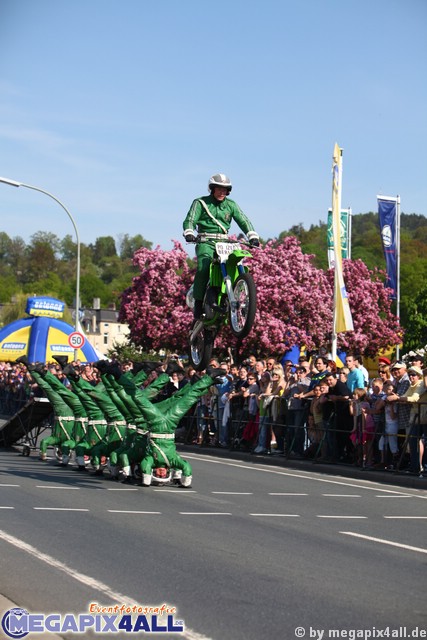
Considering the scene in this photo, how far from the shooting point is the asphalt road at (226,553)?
810cm

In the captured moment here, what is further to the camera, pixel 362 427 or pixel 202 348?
pixel 362 427

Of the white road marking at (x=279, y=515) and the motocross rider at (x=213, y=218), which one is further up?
the motocross rider at (x=213, y=218)

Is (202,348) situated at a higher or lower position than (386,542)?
higher

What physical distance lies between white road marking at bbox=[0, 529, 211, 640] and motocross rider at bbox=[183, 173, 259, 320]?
14.7 ft

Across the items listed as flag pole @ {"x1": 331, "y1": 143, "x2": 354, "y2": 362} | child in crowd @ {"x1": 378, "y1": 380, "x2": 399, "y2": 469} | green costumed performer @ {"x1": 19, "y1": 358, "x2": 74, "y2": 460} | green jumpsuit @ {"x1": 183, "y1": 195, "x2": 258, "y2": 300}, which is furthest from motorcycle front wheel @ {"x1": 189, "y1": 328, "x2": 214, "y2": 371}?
flag pole @ {"x1": 331, "y1": 143, "x2": 354, "y2": 362}

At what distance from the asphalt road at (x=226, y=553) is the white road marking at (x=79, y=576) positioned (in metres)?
0.01

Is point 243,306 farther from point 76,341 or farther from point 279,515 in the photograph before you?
point 76,341

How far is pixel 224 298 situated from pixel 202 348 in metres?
1.03

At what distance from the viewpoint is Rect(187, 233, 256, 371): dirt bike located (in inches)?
548

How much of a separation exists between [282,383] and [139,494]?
26.9 ft

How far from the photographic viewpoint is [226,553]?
11.0 meters

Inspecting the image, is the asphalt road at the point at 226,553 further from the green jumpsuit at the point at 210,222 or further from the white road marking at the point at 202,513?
the green jumpsuit at the point at 210,222

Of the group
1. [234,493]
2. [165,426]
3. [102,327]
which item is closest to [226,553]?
[234,493]

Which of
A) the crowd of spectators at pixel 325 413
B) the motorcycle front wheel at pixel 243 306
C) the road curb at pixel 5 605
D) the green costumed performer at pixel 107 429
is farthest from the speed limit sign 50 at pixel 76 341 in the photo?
the road curb at pixel 5 605
